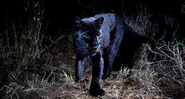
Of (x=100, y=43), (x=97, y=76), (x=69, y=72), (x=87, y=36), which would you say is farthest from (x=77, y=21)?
(x=69, y=72)

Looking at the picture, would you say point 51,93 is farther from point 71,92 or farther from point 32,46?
point 32,46

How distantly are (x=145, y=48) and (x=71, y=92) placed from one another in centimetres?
188

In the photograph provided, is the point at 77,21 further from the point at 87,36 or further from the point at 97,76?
the point at 97,76

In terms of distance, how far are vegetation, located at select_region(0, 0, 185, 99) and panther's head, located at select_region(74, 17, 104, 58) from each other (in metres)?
0.31

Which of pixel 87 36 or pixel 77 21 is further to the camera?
pixel 77 21

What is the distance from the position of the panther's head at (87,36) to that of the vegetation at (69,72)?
1.00 ft

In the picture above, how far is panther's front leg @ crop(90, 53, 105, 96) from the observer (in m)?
2.49

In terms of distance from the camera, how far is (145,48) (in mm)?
3650

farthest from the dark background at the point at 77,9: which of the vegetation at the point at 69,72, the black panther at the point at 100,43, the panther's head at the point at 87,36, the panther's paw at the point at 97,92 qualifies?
the panther's paw at the point at 97,92

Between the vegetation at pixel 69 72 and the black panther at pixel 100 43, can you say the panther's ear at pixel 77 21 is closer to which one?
the black panther at pixel 100 43

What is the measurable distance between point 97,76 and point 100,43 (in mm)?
497

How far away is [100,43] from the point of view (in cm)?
272

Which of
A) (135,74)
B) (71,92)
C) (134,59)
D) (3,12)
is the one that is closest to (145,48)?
(134,59)

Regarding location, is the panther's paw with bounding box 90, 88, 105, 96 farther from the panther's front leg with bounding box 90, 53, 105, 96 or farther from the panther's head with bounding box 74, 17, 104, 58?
the panther's head with bounding box 74, 17, 104, 58
